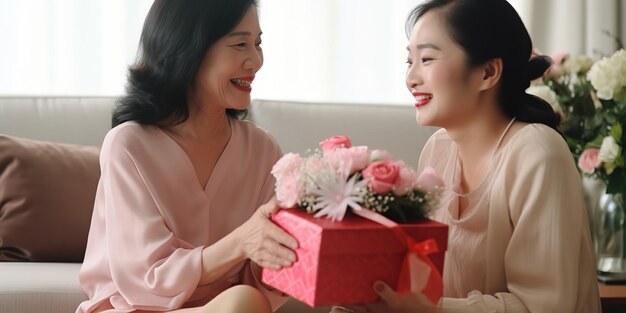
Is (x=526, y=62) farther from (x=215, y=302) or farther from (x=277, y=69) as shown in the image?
(x=277, y=69)

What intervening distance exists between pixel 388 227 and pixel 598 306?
0.70 meters

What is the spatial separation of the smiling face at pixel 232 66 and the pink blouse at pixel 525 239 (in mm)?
597

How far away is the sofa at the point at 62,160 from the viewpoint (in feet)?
7.17

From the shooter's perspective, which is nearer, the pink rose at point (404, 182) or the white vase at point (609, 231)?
the pink rose at point (404, 182)

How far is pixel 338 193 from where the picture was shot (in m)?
1.50

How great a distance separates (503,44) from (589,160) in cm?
81

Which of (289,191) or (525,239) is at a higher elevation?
(289,191)

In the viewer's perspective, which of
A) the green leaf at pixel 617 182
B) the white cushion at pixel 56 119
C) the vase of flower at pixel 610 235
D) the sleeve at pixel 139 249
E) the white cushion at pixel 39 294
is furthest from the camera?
the white cushion at pixel 56 119

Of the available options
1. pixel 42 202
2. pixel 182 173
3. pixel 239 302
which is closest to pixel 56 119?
pixel 42 202

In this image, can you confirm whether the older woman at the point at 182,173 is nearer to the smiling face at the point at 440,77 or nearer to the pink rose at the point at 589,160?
the smiling face at the point at 440,77

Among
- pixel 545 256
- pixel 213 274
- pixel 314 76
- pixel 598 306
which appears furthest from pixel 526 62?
pixel 314 76

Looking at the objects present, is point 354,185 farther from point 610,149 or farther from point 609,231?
point 609,231

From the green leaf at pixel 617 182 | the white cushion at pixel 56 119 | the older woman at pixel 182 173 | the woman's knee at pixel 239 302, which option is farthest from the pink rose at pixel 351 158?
the white cushion at pixel 56 119

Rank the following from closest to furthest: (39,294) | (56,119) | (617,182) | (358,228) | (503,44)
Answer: (358,228)
(503,44)
(39,294)
(617,182)
(56,119)
